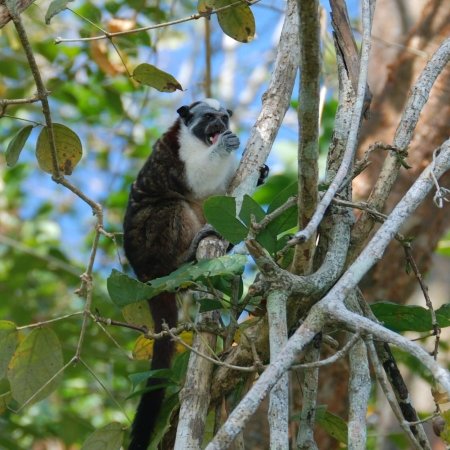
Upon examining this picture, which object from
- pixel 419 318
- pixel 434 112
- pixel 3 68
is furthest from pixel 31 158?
pixel 419 318

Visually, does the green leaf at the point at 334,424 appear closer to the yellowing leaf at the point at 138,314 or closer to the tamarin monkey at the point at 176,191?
the yellowing leaf at the point at 138,314

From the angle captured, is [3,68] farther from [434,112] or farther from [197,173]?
[434,112]

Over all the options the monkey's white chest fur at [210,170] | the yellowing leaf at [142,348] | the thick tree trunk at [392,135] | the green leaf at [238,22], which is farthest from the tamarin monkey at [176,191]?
the green leaf at [238,22]

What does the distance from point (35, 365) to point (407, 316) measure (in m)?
1.07

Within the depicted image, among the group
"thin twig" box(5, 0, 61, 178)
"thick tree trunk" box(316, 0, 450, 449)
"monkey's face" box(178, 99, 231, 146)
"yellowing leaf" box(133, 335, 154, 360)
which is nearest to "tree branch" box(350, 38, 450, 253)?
"thin twig" box(5, 0, 61, 178)

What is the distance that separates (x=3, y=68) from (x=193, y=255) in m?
1.93

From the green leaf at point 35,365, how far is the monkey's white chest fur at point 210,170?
1.91 metres

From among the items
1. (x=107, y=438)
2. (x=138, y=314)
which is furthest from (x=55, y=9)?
(x=107, y=438)

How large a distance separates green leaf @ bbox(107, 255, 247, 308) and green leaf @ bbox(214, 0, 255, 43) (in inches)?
37.0

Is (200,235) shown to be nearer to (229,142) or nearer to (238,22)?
(229,142)

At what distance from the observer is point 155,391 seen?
2.99m

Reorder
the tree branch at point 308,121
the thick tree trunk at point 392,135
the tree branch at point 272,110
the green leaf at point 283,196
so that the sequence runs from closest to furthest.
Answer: the tree branch at point 308,121, the green leaf at point 283,196, the tree branch at point 272,110, the thick tree trunk at point 392,135

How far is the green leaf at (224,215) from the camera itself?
1996mm

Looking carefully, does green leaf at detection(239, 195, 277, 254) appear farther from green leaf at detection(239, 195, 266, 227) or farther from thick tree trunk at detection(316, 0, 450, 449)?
thick tree trunk at detection(316, 0, 450, 449)
